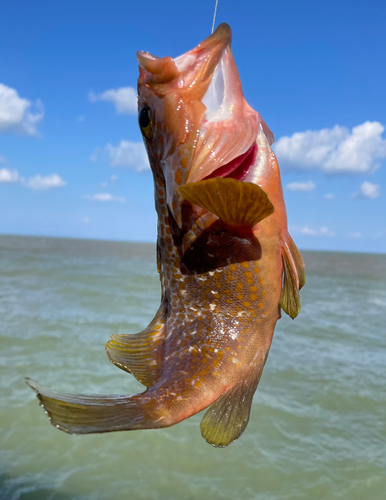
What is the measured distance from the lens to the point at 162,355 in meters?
1.67

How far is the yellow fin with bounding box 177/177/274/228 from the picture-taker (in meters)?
1.31

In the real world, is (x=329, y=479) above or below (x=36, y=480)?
above

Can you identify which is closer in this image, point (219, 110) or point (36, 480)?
point (219, 110)

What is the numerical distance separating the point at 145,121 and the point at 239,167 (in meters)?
0.46

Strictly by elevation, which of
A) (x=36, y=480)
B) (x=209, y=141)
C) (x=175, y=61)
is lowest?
(x=36, y=480)

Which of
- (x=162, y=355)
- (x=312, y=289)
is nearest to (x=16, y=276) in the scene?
(x=312, y=289)

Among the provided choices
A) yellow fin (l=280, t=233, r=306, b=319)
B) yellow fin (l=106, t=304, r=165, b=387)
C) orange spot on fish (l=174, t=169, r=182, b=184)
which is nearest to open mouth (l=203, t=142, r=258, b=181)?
orange spot on fish (l=174, t=169, r=182, b=184)

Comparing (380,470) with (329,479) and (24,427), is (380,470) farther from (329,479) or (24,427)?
(24,427)

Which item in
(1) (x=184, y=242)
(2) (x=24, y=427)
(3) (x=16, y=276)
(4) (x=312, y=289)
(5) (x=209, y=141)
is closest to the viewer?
(5) (x=209, y=141)

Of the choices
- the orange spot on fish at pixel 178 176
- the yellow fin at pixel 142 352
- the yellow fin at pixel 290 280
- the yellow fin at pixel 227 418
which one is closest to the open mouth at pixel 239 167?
the orange spot on fish at pixel 178 176

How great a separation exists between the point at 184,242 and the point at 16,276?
20.4m

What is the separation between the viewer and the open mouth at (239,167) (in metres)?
1.55

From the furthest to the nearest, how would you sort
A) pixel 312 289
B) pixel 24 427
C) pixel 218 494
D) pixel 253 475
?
pixel 312 289 → pixel 24 427 → pixel 253 475 → pixel 218 494

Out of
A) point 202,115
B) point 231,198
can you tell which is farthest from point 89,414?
point 202,115
